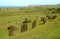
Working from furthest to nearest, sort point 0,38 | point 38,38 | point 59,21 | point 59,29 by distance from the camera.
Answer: point 0,38
point 59,21
point 59,29
point 38,38

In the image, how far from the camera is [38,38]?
14.3 m

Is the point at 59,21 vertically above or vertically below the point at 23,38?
above

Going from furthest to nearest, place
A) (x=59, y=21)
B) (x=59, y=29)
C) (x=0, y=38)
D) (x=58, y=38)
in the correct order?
(x=0, y=38)
(x=59, y=21)
(x=59, y=29)
(x=58, y=38)

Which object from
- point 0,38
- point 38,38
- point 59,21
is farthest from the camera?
point 0,38

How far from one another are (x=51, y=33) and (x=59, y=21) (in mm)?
3565

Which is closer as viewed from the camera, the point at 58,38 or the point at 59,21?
the point at 58,38

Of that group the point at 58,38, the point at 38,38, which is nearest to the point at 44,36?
the point at 38,38

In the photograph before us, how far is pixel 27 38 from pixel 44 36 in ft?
5.18

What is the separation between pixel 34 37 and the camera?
14836 mm

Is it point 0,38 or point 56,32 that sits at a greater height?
point 56,32

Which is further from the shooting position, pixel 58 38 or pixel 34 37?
pixel 34 37

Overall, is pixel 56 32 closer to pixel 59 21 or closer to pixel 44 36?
pixel 44 36

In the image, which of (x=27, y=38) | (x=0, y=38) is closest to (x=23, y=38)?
(x=27, y=38)

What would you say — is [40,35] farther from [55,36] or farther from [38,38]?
[55,36]
